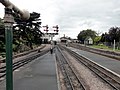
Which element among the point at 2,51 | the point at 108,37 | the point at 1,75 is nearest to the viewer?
the point at 1,75

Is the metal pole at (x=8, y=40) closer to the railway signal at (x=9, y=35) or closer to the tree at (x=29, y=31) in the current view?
the railway signal at (x=9, y=35)

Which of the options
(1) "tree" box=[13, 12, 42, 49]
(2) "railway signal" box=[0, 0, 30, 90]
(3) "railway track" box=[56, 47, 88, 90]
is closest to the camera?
(2) "railway signal" box=[0, 0, 30, 90]

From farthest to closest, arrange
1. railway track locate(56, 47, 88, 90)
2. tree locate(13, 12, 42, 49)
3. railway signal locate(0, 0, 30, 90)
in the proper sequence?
tree locate(13, 12, 42, 49) → railway track locate(56, 47, 88, 90) → railway signal locate(0, 0, 30, 90)

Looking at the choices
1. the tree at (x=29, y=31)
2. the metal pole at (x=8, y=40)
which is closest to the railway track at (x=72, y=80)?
the metal pole at (x=8, y=40)

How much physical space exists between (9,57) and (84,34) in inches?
5804

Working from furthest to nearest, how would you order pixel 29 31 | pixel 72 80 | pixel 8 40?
pixel 29 31 < pixel 72 80 < pixel 8 40

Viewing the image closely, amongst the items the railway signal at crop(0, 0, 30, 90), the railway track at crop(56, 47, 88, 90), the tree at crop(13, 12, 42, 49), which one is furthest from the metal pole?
the tree at crop(13, 12, 42, 49)

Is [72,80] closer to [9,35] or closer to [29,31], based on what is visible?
[9,35]

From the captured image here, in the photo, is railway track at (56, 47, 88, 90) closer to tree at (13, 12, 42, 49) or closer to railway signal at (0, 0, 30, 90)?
railway signal at (0, 0, 30, 90)

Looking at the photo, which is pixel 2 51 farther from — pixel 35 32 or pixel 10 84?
pixel 10 84

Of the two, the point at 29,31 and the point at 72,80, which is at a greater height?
the point at 29,31

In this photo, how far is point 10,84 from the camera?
17.0 feet

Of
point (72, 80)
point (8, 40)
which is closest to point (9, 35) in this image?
point (8, 40)

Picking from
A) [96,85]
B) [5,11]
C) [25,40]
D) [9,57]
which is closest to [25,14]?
[5,11]
